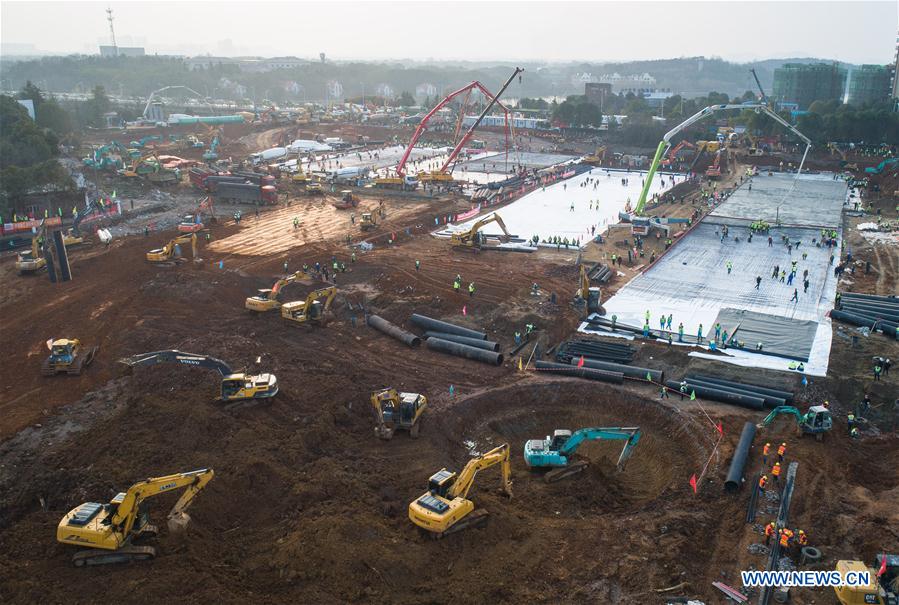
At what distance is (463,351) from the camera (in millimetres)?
25188

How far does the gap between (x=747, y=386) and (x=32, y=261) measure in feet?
113

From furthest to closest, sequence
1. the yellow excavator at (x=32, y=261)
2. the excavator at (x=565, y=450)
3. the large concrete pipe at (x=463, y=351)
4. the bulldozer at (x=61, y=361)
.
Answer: the yellow excavator at (x=32, y=261), the large concrete pipe at (x=463, y=351), the bulldozer at (x=61, y=361), the excavator at (x=565, y=450)

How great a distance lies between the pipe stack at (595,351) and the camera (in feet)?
81.6

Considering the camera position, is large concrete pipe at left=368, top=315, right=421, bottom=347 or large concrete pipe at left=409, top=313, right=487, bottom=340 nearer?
large concrete pipe at left=368, top=315, right=421, bottom=347

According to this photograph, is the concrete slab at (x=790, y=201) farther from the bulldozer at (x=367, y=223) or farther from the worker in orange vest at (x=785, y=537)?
the worker in orange vest at (x=785, y=537)

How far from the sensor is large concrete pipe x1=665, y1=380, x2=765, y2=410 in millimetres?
21125

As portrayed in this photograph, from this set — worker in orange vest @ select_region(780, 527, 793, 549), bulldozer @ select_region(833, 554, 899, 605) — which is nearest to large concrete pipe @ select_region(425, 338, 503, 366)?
worker in orange vest @ select_region(780, 527, 793, 549)

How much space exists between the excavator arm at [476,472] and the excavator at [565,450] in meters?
1.56

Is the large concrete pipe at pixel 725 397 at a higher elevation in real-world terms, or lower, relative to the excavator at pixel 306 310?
lower

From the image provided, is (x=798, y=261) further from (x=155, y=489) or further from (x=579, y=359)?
(x=155, y=489)

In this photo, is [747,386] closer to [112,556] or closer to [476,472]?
[476,472]

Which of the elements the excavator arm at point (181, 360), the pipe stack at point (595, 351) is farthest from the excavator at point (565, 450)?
the excavator arm at point (181, 360)

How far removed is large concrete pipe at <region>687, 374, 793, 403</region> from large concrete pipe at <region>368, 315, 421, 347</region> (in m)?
10.4

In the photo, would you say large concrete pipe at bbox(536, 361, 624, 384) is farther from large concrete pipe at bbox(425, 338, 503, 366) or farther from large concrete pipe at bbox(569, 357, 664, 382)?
large concrete pipe at bbox(425, 338, 503, 366)
